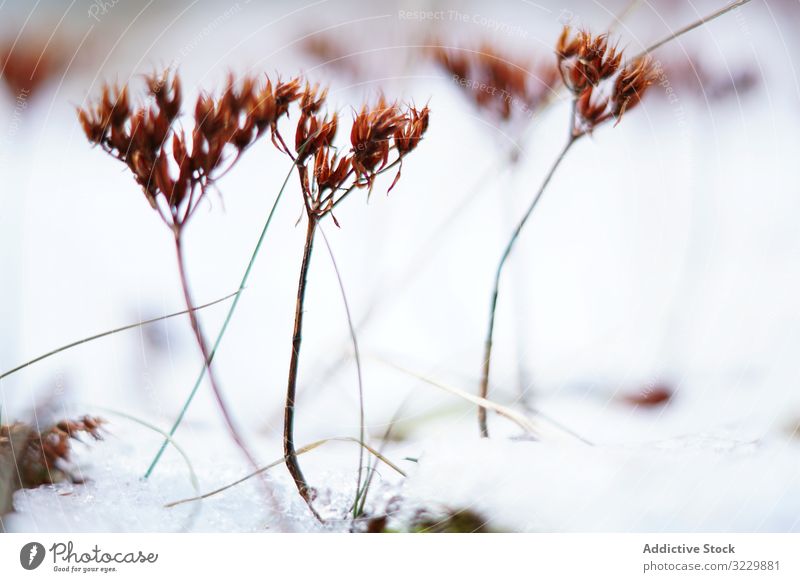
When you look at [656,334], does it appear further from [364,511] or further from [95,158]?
[95,158]

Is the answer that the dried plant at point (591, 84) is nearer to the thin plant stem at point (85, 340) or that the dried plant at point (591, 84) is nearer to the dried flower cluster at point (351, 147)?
the dried flower cluster at point (351, 147)

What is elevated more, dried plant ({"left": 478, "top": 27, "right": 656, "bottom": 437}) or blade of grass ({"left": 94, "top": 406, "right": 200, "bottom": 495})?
dried plant ({"left": 478, "top": 27, "right": 656, "bottom": 437})

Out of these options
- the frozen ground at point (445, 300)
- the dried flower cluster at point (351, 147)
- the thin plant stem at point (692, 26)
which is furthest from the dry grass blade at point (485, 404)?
the thin plant stem at point (692, 26)

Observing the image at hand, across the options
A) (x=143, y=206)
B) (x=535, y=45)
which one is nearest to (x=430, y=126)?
(x=535, y=45)

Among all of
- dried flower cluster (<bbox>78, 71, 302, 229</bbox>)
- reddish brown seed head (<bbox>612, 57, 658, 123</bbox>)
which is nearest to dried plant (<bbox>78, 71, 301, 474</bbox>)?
dried flower cluster (<bbox>78, 71, 302, 229</bbox>)

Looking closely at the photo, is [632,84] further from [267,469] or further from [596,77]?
[267,469]

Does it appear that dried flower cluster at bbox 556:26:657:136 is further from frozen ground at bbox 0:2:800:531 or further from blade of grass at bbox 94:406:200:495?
blade of grass at bbox 94:406:200:495
